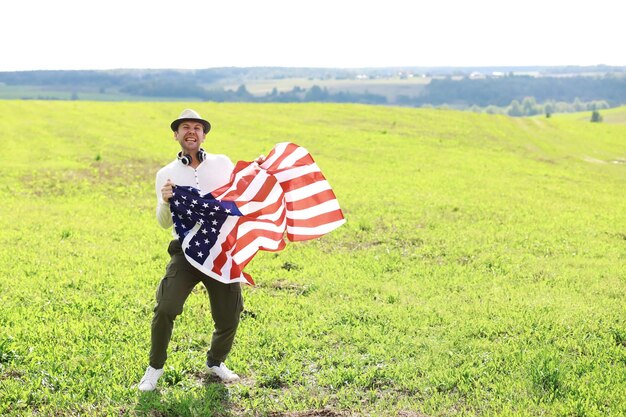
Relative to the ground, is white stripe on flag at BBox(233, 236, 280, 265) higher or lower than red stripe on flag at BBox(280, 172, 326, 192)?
lower

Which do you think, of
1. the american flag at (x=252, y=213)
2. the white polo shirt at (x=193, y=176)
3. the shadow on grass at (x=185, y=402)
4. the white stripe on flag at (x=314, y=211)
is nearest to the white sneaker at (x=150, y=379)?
the shadow on grass at (x=185, y=402)

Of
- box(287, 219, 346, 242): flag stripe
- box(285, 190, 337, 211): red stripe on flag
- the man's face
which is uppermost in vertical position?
the man's face

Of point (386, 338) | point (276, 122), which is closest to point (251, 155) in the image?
point (276, 122)

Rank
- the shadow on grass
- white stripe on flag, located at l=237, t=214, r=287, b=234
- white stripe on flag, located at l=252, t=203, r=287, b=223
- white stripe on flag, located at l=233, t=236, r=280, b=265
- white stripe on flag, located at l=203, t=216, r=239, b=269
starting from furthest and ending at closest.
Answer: white stripe on flag, located at l=252, t=203, r=287, b=223, white stripe on flag, located at l=237, t=214, r=287, b=234, white stripe on flag, located at l=233, t=236, r=280, b=265, white stripe on flag, located at l=203, t=216, r=239, b=269, the shadow on grass

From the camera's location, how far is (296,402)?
8.38 m

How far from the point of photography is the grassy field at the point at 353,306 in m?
8.43

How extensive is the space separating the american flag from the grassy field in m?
1.75

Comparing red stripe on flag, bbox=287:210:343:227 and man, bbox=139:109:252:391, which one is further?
red stripe on flag, bbox=287:210:343:227

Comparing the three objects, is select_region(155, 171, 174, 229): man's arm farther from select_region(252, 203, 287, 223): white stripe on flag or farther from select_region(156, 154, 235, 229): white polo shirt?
select_region(252, 203, 287, 223): white stripe on flag

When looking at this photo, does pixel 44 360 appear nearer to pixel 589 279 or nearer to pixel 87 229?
pixel 87 229

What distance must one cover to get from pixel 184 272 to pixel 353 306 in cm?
447

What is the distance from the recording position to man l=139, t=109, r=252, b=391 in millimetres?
8133

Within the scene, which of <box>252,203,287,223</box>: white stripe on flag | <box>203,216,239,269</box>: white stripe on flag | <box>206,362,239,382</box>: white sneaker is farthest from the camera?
<box>252,203,287,223</box>: white stripe on flag

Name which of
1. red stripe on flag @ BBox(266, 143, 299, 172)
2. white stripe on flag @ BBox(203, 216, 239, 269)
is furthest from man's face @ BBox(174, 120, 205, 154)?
red stripe on flag @ BBox(266, 143, 299, 172)
